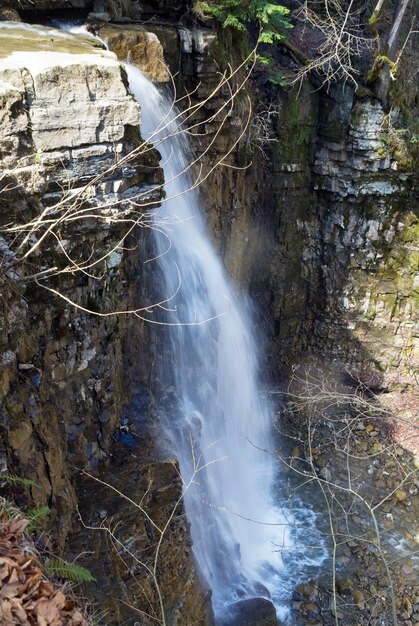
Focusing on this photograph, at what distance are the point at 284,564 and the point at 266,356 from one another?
4928mm

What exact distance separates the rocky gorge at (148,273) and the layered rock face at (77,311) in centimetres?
2

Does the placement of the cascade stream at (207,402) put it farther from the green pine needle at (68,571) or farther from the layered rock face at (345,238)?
the green pine needle at (68,571)

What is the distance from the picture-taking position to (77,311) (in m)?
5.95

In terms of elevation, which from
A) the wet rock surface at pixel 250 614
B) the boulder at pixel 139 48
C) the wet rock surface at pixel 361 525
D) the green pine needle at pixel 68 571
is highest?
the boulder at pixel 139 48

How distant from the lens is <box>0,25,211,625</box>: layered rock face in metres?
4.82

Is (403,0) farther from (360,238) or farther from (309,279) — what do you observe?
(309,279)

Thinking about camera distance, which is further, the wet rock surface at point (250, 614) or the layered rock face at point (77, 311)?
the wet rock surface at point (250, 614)

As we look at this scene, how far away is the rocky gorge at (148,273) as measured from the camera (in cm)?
495

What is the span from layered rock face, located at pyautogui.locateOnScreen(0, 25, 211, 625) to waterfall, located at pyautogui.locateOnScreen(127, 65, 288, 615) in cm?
104

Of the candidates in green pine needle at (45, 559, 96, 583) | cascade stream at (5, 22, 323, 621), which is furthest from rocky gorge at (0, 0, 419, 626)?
cascade stream at (5, 22, 323, 621)

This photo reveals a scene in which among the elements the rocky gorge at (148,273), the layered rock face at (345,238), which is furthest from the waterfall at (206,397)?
the layered rock face at (345,238)

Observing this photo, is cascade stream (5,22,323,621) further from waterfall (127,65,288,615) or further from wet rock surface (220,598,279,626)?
wet rock surface (220,598,279,626)

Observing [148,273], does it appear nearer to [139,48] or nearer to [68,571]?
[139,48]

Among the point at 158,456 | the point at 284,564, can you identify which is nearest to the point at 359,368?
the point at 284,564
